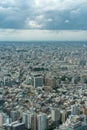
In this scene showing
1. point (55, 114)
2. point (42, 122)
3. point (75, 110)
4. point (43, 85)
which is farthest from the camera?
point (43, 85)

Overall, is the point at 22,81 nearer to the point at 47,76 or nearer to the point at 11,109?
the point at 47,76

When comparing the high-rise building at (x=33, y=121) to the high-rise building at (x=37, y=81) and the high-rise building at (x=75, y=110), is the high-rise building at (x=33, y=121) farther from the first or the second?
the high-rise building at (x=37, y=81)

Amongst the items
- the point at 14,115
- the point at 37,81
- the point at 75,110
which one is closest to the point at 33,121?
the point at 14,115

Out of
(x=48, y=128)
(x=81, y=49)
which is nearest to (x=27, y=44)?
(x=81, y=49)

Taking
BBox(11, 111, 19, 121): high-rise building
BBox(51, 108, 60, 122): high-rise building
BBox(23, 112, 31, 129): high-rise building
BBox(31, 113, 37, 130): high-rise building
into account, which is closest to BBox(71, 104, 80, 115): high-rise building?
BBox(51, 108, 60, 122): high-rise building

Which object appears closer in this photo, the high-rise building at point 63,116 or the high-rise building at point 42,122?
the high-rise building at point 42,122

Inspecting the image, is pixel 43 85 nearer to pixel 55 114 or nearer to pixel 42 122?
pixel 55 114

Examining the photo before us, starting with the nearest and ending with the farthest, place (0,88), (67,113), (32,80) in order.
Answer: (67,113)
(0,88)
(32,80)

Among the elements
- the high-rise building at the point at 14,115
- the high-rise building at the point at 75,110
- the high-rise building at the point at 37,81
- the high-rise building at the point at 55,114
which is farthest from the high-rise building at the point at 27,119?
the high-rise building at the point at 37,81

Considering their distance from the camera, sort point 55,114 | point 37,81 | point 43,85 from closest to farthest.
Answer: point 55,114 → point 43,85 → point 37,81
